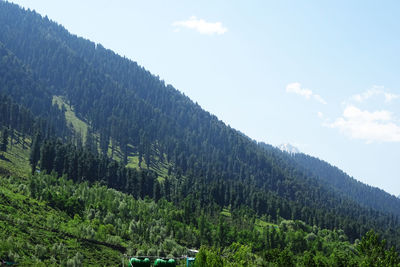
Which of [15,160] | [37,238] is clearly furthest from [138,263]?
[15,160]

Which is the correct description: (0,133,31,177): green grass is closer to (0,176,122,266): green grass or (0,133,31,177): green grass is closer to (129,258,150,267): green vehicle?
(0,176,122,266): green grass

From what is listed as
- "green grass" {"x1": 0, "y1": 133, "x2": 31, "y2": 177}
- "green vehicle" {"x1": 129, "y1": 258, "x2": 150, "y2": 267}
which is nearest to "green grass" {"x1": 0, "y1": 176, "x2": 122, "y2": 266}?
"green grass" {"x1": 0, "y1": 133, "x2": 31, "y2": 177}

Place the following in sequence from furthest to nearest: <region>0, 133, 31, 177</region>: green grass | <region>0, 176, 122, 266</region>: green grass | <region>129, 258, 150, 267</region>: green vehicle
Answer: <region>0, 133, 31, 177</region>: green grass < <region>0, 176, 122, 266</region>: green grass < <region>129, 258, 150, 267</region>: green vehicle

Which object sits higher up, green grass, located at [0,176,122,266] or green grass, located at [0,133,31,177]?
green grass, located at [0,133,31,177]

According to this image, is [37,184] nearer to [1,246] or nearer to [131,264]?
[1,246]

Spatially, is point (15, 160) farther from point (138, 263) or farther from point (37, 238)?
point (138, 263)

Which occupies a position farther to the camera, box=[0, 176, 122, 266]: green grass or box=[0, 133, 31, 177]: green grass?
box=[0, 133, 31, 177]: green grass

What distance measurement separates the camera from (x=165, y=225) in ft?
441

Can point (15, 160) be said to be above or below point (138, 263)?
above

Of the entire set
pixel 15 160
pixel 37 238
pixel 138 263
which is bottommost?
pixel 37 238

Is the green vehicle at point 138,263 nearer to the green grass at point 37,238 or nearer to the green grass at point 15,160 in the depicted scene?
the green grass at point 37,238

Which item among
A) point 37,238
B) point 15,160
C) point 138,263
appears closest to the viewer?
point 138,263

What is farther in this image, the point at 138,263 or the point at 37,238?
the point at 37,238

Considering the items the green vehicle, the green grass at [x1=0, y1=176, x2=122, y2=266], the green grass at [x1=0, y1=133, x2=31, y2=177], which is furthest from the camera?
the green grass at [x1=0, y1=133, x2=31, y2=177]
